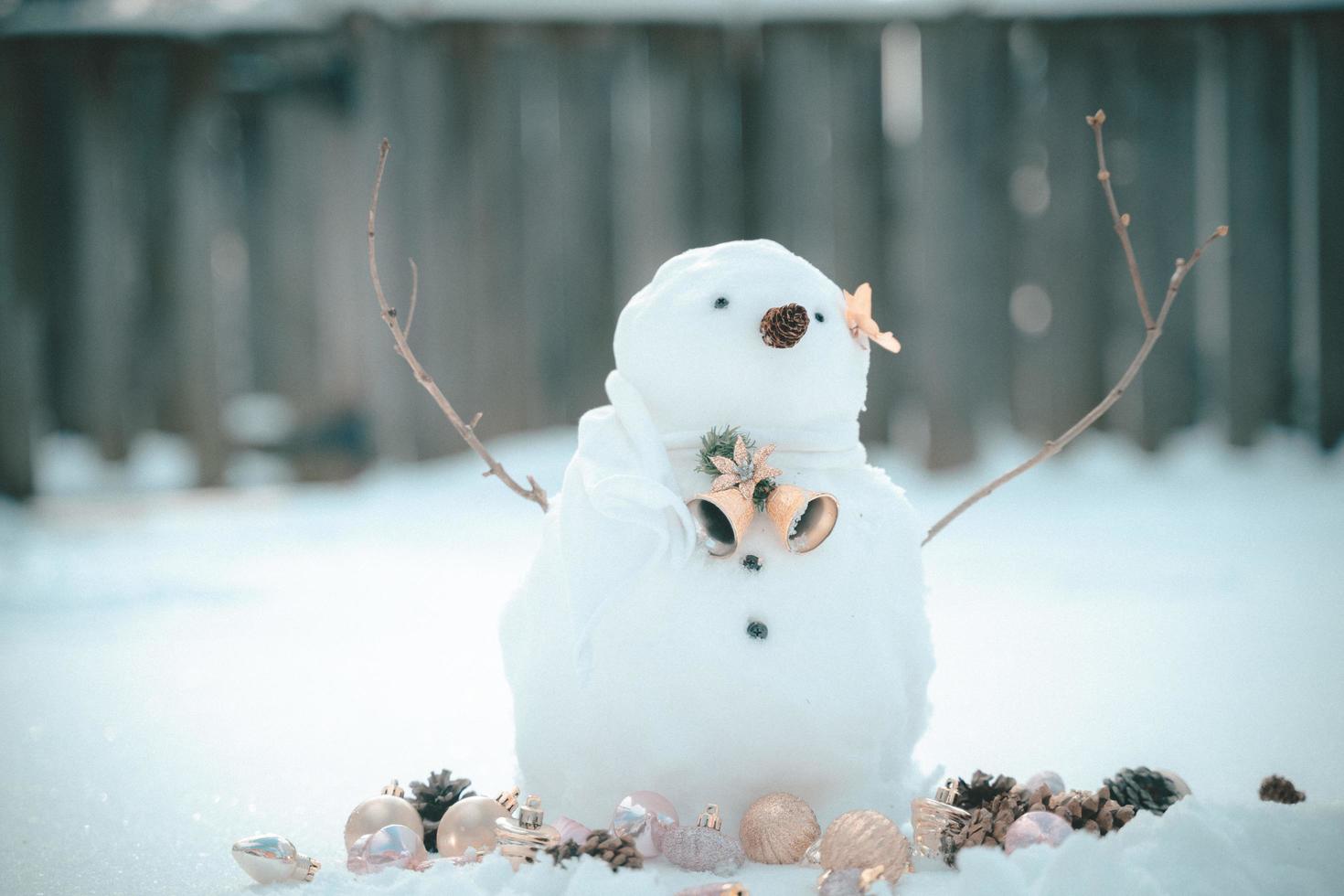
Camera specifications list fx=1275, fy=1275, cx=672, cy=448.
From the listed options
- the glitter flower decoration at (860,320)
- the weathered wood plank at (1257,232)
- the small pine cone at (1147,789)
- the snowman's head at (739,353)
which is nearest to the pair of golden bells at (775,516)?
the snowman's head at (739,353)

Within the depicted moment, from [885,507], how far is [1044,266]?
3.35 metres

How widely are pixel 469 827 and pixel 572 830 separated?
0.37 feet

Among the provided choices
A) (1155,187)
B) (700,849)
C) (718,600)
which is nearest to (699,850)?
(700,849)

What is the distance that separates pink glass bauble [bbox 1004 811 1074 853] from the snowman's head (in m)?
0.44

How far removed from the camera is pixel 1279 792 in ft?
4.51

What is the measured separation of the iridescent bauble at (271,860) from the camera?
1.18m

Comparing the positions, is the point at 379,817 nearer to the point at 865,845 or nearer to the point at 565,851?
the point at 565,851

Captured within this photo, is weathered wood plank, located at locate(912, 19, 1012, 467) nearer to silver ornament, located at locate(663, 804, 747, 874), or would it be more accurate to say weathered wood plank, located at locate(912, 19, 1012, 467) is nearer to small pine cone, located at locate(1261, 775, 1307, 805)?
small pine cone, located at locate(1261, 775, 1307, 805)

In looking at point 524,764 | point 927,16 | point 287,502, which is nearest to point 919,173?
point 927,16

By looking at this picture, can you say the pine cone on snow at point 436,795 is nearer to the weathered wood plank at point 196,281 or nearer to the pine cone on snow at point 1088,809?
the pine cone on snow at point 1088,809

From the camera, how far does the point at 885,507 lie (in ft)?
4.42

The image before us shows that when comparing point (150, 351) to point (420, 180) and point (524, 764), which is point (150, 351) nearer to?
point (420, 180)

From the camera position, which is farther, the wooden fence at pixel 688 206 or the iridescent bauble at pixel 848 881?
the wooden fence at pixel 688 206

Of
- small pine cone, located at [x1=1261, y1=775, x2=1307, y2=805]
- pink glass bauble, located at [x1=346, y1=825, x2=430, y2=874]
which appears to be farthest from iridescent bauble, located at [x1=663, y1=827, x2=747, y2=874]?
small pine cone, located at [x1=1261, y1=775, x2=1307, y2=805]
